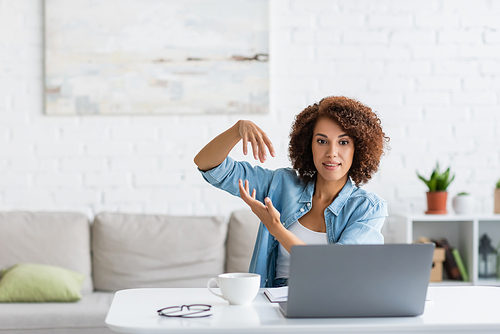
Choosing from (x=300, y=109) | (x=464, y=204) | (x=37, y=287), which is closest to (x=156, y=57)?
(x=300, y=109)

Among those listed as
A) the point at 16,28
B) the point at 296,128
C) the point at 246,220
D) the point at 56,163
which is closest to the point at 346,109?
the point at 296,128

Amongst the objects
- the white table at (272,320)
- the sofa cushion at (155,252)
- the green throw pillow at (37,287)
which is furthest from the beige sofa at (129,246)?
the white table at (272,320)

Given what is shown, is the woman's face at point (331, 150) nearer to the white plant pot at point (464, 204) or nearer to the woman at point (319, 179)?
the woman at point (319, 179)

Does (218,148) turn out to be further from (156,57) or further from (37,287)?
(156,57)

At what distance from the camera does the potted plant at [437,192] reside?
2611 millimetres

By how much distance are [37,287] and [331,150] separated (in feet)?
4.82

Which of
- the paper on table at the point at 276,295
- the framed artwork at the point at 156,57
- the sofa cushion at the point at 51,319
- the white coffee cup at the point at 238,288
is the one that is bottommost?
the sofa cushion at the point at 51,319

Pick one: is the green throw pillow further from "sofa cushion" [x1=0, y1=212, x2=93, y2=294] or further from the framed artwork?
the framed artwork

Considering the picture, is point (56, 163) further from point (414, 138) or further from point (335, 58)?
point (414, 138)

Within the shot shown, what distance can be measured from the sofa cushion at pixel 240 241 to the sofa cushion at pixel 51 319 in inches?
26.6

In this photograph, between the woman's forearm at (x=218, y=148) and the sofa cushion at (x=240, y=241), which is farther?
the sofa cushion at (x=240, y=241)

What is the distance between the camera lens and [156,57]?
2748 mm

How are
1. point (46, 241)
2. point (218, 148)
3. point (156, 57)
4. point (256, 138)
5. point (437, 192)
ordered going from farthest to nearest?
point (156, 57)
point (437, 192)
point (46, 241)
point (218, 148)
point (256, 138)

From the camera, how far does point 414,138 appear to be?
285 cm
